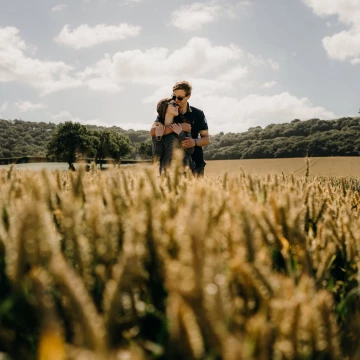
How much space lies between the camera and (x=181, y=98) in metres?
6.04

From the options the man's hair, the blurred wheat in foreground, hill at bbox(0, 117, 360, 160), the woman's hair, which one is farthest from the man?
hill at bbox(0, 117, 360, 160)

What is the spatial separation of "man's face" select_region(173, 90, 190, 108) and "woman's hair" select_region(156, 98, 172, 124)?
181mm

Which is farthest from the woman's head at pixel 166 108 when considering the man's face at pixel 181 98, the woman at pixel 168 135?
the man's face at pixel 181 98

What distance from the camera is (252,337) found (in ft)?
1.98

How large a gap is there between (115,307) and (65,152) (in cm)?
6895

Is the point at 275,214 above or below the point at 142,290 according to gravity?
above

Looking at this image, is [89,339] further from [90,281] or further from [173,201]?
[173,201]

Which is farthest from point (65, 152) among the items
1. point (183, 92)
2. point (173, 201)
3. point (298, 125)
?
point (298, 125)

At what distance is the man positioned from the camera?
5566 mm

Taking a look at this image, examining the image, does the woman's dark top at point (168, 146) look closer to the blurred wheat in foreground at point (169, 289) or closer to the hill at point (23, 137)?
the blurred wheat in foreground at point (169, 289)

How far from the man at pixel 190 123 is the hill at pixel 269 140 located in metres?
62.2

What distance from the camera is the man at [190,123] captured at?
5.57 metres

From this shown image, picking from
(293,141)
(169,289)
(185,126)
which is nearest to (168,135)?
(185,126)

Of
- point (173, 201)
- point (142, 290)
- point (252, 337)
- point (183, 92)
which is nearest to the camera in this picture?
point (252, 337)
